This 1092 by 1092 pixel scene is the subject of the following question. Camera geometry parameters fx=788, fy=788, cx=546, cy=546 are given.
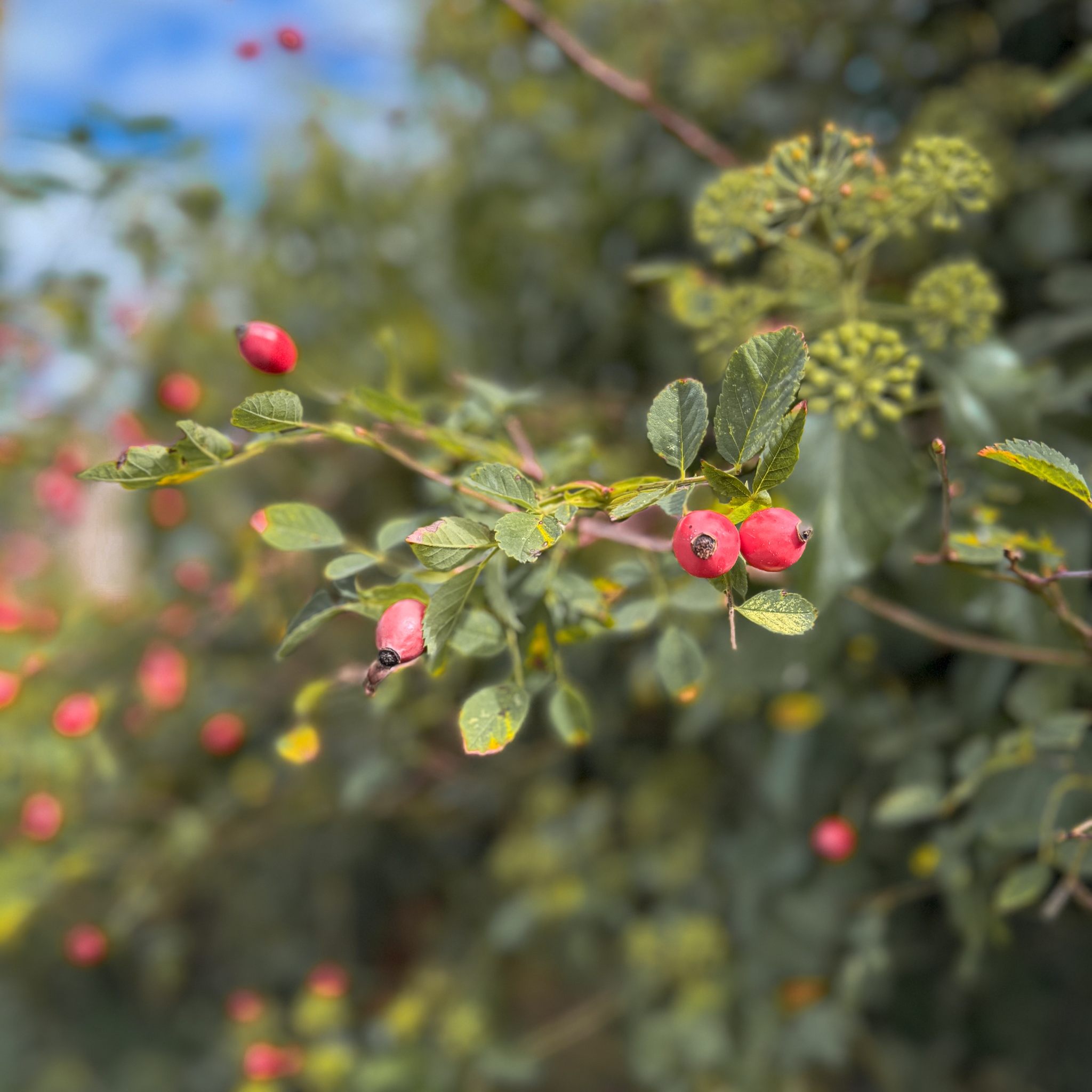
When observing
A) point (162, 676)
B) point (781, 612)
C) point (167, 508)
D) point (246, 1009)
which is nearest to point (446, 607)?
point (781, 612)

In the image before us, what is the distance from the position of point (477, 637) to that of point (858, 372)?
0.81ft

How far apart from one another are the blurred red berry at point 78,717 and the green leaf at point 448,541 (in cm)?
64

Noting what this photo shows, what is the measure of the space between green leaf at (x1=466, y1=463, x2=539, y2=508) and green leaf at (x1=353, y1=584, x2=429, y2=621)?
0.21 feet

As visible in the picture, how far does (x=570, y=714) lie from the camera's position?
0.39m

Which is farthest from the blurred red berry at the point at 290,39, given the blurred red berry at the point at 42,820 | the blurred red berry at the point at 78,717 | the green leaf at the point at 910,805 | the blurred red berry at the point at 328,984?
the blurred red berry at the point at 328,984

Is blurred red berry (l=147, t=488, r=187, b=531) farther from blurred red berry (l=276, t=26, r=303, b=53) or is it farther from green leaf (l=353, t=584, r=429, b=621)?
green leaf (l=353, t=584, r=429, b=621)

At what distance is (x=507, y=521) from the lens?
264 millimetres

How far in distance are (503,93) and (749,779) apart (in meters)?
0.98

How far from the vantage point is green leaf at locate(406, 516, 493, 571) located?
271mm

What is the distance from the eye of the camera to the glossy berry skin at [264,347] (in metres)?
0.36

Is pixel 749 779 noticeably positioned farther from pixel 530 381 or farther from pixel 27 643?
pixel 27 643

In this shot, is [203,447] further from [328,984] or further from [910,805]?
[328,984]

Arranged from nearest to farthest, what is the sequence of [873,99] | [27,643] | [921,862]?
[921,862] < [873,99] < [27,643]

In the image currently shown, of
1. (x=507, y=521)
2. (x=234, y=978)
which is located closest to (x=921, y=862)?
(x=507, y=521)
